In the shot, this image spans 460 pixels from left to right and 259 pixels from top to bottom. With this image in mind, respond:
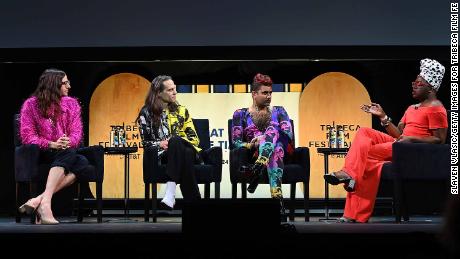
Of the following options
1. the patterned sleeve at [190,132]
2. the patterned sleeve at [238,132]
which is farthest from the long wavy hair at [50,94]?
the patterned sleeve at [238,132]

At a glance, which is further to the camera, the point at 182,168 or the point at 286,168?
the point at 286,168

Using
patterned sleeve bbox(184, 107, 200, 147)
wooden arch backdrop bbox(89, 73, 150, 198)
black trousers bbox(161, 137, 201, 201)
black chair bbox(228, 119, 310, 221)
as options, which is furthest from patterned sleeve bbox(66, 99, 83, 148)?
black chair bbox(228, 119, 310, 221)

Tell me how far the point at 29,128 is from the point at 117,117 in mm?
1383

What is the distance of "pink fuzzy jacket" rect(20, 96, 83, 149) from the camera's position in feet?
19.8

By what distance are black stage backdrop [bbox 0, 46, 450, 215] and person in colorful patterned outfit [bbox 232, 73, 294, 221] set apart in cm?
73

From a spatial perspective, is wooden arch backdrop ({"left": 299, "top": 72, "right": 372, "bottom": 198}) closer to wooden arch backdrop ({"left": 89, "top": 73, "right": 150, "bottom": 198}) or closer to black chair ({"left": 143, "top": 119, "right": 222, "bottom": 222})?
black chair ({"left": 143, "top": 119, "right": 222, "bottom": 222})

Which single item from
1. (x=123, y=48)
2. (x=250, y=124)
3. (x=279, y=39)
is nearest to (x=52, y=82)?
(x=123, y=48)

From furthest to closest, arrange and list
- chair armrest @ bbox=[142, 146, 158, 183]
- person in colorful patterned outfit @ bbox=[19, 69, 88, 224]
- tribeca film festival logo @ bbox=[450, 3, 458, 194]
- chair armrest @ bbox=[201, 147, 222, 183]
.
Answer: tribeca film festival logo @ bbox=[450, 3, 458, 194] → chair armrest @ bbox=[201, 147, 222, 183] → chair armrest @ bbox=[142, 146, 158, 183] → person in colorful patterned outfit @ bbox=[19, 69, 88, 224]

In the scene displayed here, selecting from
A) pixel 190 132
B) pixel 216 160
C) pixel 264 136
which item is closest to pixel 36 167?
pixel 190 132

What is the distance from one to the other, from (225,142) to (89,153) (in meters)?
1.55

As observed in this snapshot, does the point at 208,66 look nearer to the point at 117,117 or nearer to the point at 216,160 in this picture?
the point at 117,117

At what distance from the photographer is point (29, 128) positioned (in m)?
6.04

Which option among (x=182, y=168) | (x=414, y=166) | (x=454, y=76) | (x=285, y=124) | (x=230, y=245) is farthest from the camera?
(x=454, y=76)

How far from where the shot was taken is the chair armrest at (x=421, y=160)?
589 centimetres
